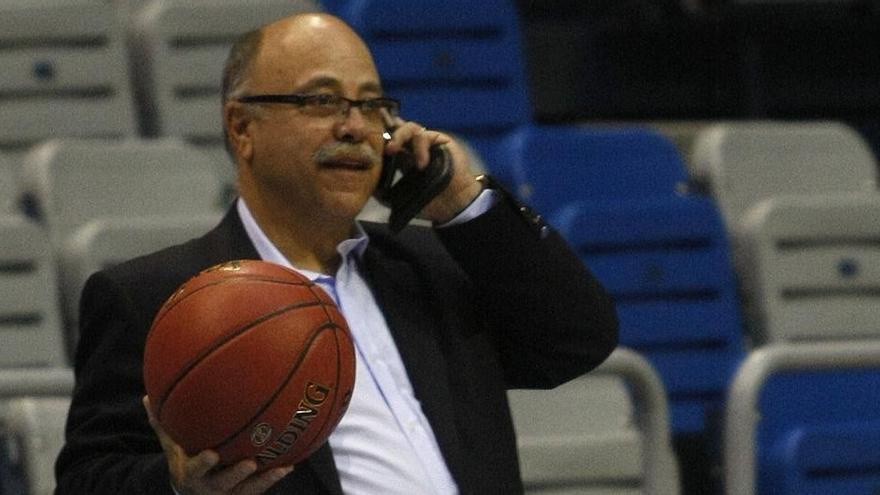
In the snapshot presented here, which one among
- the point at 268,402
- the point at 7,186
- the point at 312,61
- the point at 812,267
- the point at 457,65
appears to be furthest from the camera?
the point at 457,65

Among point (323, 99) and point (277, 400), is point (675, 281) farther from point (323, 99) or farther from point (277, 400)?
point (277, 400)

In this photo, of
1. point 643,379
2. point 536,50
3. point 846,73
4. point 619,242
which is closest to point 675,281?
point 619,242

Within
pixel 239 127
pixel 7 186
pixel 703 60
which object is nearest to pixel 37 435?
pixel 239 127

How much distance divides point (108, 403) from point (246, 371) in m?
0.33

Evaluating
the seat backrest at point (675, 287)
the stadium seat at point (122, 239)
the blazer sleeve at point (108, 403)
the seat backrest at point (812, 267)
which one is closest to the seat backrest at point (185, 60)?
the seat backrest at point (675, 287)

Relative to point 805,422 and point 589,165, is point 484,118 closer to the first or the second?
point 589,165

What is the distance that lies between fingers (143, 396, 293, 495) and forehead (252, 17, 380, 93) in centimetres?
49

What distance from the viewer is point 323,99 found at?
217cm

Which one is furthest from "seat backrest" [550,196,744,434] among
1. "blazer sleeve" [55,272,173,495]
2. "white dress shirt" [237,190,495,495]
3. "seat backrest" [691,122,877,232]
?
"blazer sleeve" [55,272,173,495]

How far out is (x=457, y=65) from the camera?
4570 mm

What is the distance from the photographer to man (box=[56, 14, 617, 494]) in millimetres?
2098

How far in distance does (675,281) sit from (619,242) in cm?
16

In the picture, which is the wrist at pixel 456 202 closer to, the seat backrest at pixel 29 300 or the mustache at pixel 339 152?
the mustache at pixel 339 152

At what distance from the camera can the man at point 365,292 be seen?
6.88 ft
